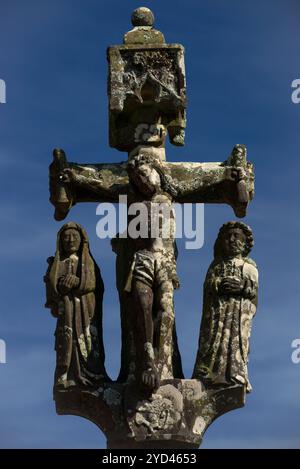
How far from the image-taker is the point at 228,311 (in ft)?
98.0

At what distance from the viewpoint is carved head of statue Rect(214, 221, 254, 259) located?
30.1 metres

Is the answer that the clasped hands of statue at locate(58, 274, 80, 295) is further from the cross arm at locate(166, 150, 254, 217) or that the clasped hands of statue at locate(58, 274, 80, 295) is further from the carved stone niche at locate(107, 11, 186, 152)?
the carved stone niche at locate(107, 11, 186, 152)

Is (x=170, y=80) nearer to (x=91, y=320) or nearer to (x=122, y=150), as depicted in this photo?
(x=122, y=150)

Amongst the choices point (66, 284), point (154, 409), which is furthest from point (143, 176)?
point (154, 409)

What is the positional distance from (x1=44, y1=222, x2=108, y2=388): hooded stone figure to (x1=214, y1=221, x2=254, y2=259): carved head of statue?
58.9 inches

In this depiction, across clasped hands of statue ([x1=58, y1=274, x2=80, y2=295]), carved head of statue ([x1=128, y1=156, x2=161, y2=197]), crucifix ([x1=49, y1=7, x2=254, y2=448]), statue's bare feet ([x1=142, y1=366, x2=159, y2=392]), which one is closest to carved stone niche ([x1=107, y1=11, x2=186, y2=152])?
crucifix ([x1=49, y1=7, x2=254, y2=448])

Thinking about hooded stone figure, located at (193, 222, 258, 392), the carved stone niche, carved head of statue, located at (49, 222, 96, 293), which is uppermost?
the carved stone niche

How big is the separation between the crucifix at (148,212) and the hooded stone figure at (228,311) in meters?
0.11

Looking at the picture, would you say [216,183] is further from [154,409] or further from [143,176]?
[154,409]

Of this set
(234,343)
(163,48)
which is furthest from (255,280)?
(163,48)

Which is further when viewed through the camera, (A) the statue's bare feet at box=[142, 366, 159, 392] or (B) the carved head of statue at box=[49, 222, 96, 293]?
(B) the carved head of statue at box=[49, 222, 96, 293]

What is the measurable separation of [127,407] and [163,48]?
4.25 metres

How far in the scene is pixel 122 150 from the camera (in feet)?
101

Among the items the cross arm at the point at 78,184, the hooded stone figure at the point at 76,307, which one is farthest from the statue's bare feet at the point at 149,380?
the cross arm at the point at 78,184
